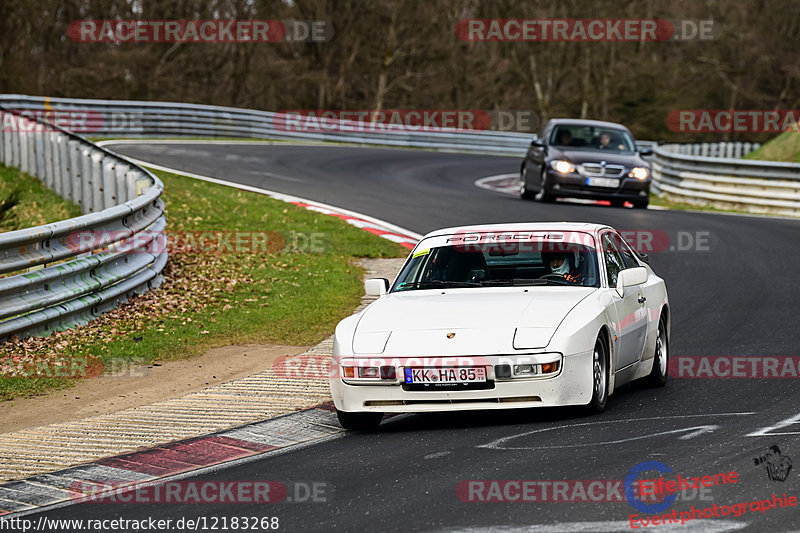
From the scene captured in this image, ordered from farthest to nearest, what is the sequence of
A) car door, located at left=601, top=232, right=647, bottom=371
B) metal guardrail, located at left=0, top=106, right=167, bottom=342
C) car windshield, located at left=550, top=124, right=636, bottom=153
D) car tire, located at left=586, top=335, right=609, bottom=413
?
car windshield, located at left=550, top=124, right=636, bottom=153 → metal guardrail, located at left=0, top=106, right=167, bottom=342 → car door, located at left=601, top=232, right=647, bottom=371 → car tire, located at left=586, top=335, right=609, bottom=413

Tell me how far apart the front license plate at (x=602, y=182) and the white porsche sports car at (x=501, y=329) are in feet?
44.4

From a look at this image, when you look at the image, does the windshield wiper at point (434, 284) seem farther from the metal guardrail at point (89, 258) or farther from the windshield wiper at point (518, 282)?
the metal guardrail at point (89, 258)

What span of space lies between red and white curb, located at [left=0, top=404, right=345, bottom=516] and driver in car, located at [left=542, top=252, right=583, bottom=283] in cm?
192

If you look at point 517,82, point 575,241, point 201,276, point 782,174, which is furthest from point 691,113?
point 575,241

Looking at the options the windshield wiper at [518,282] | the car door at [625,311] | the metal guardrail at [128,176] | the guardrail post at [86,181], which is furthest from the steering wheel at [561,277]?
the guardrail post at [86,181]

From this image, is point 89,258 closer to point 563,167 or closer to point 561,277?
point 561,277

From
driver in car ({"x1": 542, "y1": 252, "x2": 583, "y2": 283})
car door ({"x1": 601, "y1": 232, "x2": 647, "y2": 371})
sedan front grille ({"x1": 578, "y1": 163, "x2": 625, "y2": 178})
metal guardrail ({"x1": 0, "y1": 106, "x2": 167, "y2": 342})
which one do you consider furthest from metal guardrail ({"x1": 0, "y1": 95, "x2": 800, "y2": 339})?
car door ({"x1": 601, "y1": 232, "x2": 647, "y2": 371})

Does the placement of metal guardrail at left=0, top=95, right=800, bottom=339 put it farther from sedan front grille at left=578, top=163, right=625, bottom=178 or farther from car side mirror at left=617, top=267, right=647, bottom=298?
car side mirror at left=617, top=267, right=647, bottom=298

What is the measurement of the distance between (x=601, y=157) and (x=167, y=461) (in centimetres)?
1690

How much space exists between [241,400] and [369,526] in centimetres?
367

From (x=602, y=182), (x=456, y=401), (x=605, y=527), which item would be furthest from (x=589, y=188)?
(x=605, y=527)

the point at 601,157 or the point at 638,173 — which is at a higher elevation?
the point at 601,157

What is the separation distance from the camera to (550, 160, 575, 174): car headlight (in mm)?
22875

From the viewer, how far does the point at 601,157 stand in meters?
23.1
